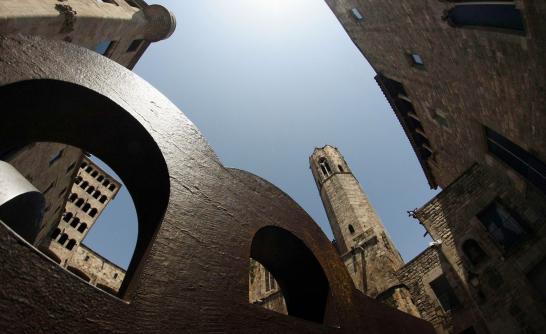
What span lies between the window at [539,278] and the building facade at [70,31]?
11791 mm

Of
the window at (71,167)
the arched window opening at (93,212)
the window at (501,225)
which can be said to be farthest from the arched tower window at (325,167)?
the arched window opening at (93,212)

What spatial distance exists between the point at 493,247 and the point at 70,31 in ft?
49.7

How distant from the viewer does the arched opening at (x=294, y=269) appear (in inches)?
115

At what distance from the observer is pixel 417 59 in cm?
980

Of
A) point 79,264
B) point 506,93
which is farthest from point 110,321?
point 79,264

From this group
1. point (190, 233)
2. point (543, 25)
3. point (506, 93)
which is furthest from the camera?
point (506, 93)

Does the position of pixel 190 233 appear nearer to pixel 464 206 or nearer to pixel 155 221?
pixel 155 221

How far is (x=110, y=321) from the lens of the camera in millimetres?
1368

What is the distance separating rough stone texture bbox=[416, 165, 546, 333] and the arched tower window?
568 inches

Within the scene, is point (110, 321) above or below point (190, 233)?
below

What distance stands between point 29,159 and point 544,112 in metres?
13.7

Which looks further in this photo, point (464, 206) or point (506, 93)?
point (464, 206)

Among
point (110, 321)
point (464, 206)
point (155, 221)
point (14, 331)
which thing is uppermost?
point (464, 206)

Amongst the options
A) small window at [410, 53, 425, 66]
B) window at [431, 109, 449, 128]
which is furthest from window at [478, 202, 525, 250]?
small window at [410, 53, 425, 66]
